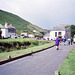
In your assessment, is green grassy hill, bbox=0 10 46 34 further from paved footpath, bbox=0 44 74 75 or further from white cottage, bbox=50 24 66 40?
paved footpath, bbox=0 44 74 75

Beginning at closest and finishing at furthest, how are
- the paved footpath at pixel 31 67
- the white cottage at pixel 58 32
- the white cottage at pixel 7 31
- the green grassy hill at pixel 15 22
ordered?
the paved footpath at pixel 31 67, the white cottage at pixel 58 32, the white cottage at pixel 7 31, the green grassy hill at pixel 15 22

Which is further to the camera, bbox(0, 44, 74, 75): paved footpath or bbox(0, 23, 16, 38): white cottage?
bbox(0, 23, 16, 38): white cottage

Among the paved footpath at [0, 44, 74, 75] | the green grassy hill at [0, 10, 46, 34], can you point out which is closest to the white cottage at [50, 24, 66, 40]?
the green grassy hill at [0, 10, 46, 34]

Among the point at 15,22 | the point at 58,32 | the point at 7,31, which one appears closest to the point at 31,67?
the point at 58,32

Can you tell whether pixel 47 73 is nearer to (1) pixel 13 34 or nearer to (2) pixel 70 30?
(2) pixel 70 30

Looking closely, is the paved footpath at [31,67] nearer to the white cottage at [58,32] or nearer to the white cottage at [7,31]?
the white cottage at [58,32]

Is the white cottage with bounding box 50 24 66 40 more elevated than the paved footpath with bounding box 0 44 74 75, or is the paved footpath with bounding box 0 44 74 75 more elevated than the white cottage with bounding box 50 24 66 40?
the white cottage with bounding box 50 24 66 40

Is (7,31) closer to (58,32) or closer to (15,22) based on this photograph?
(58,32)

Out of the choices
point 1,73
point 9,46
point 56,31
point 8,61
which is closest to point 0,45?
point 9,46

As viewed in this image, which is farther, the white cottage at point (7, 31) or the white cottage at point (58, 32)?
the white cottage at point (7, 31)

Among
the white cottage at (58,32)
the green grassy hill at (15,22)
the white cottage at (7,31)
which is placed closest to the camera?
the white cottage at (58,32)

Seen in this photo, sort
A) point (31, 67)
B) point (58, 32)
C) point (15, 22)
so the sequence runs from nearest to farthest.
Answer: point (31, 67) < point (58, 32) < point (15, 22)

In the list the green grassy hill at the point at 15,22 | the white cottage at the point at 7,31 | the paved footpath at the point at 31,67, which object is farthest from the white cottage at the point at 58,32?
the paved footpath at the point at 31,67

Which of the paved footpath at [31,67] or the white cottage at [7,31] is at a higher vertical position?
the white cottage at [7,31]
